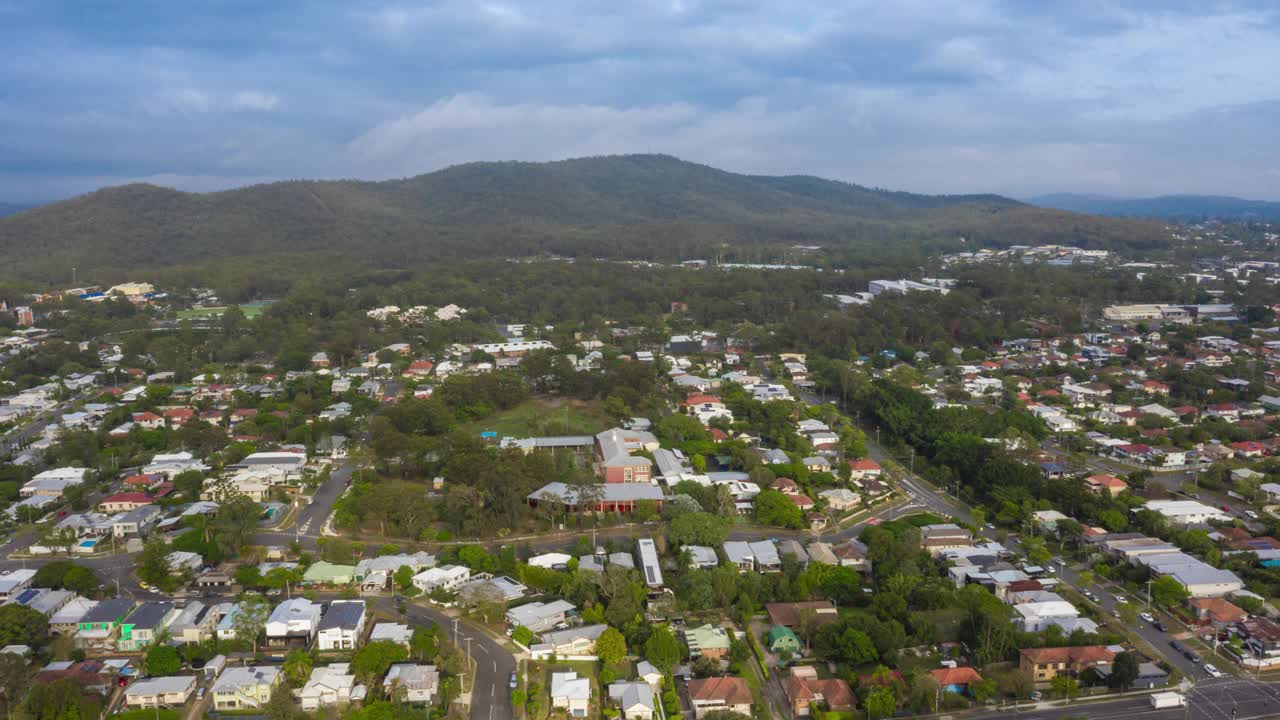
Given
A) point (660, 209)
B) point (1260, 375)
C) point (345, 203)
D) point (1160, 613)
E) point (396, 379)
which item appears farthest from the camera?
point (660, 209)

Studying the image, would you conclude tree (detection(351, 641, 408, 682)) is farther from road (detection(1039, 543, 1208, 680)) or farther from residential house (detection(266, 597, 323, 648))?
road (detection(1039, 543, 1208, 680))

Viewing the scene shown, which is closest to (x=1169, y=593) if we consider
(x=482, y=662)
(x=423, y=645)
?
(x=482, y=662)

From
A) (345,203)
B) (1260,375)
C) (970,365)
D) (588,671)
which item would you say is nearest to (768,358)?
(970,365)

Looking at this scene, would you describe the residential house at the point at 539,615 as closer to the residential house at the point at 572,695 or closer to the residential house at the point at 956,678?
the residential house at the point at 572,695

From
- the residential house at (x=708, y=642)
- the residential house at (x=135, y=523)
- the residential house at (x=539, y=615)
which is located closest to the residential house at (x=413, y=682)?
the residential house at (x=539, y=615)

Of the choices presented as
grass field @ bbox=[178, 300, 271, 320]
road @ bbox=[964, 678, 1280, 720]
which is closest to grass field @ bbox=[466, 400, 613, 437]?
road @ bbox=[964, 678, 1280, 720]

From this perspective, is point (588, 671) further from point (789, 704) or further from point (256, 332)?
point (256, 332)

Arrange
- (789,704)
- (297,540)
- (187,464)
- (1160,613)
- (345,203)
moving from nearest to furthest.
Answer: (789,704)
(1160,613)
(297,540)
(187,464)
(345,203)

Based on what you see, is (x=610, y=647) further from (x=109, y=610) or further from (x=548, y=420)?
(x=548, y=420)
